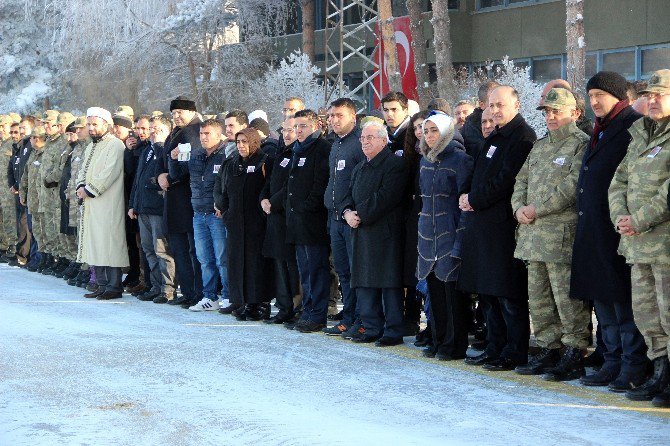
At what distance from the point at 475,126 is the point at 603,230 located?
109 inches

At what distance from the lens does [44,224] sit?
64.3 feet

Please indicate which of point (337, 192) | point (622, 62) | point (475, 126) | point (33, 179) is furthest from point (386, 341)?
point (622, 62)

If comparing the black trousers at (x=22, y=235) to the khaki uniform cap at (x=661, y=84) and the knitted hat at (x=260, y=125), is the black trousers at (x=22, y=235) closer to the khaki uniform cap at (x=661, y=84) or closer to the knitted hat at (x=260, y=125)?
the knitted hat at (x=260, y=125)

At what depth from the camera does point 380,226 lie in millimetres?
12016

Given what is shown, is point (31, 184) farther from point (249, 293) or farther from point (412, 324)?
point (412, 324)

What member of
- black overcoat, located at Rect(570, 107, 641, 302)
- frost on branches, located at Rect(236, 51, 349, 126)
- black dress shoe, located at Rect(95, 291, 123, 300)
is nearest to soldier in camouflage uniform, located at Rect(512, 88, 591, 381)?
black overcoat, located at Rect(570, 107, 641, 302)

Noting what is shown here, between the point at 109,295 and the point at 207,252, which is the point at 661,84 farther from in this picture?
the point at 109,295

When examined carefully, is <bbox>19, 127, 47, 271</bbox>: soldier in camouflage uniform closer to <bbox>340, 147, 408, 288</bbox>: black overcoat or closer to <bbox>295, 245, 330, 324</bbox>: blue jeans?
<bbox>295, 245, 330, 324</bbox>: blue jeans

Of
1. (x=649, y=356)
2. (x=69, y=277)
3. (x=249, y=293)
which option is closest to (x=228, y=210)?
(x=249, y=293)

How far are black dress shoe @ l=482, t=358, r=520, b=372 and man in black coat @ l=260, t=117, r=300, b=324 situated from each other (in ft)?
11.3

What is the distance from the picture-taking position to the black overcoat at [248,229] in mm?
13953

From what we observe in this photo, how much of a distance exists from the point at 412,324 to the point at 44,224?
8.65 metres

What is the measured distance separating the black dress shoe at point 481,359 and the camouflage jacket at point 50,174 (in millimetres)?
9696

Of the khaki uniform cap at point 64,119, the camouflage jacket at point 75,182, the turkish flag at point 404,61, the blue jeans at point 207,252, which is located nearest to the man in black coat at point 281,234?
the blue jeans at point 207,252
